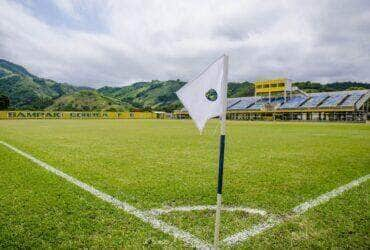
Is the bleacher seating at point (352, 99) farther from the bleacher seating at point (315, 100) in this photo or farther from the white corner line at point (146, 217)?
the white corner line at point (146, 217)

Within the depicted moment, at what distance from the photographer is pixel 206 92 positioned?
3297mm

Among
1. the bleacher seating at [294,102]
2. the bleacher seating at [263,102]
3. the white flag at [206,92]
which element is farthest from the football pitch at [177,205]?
the bleacher seating at [263,102]

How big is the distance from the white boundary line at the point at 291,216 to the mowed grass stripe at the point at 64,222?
66cm

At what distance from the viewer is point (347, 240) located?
329 cm

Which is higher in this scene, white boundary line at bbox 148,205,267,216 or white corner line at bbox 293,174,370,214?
white corner line at bbox 293,174,370,214

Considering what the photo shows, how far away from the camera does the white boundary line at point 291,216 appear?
3346 millimetres

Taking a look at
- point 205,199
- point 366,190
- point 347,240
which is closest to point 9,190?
point 205,199

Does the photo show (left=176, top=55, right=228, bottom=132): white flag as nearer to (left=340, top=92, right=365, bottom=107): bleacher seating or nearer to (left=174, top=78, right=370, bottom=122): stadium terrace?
(left=174, top=78, right=370, bottom=122): stadium terrace

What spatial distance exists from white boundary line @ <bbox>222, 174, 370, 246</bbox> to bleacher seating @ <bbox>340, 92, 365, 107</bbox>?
58.4 meters

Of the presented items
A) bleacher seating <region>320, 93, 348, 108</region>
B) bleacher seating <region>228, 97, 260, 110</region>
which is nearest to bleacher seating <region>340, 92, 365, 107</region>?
bleacher seating <region>320, 93, 348, 108</region>

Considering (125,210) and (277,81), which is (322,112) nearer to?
(277,81)

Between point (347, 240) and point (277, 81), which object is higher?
point (277, 81)

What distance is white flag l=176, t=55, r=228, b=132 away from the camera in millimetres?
3244

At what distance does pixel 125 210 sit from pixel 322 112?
Result: 2535 inches
